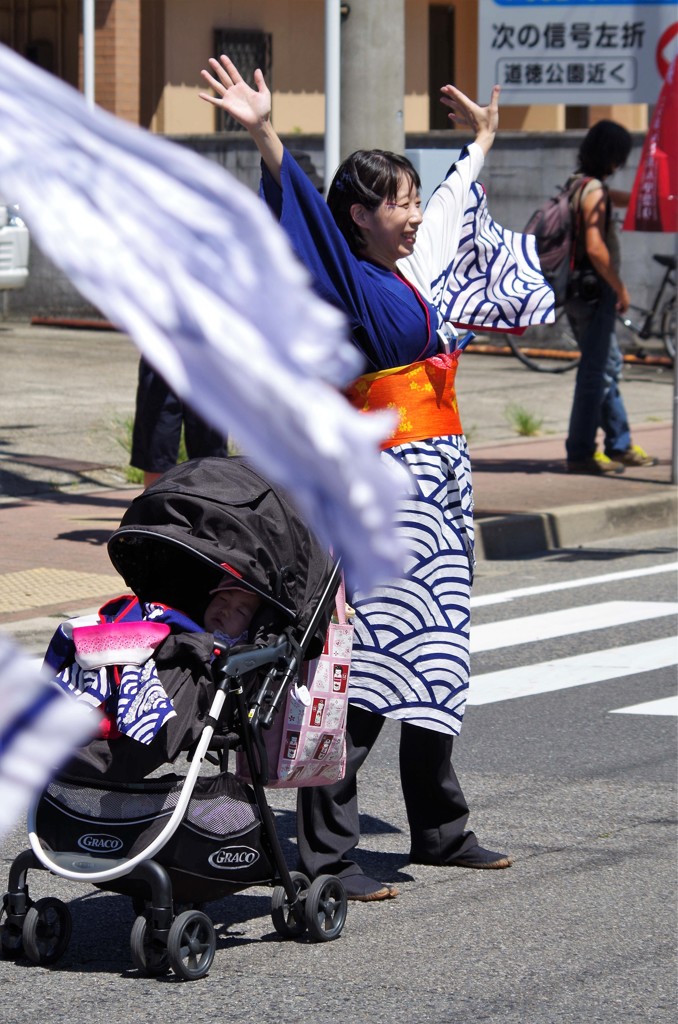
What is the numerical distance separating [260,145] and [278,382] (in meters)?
1.78

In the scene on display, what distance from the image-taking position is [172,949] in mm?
3619

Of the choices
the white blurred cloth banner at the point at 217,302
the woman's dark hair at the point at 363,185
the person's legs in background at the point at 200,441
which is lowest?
the person's legs in background at the point at 200,441

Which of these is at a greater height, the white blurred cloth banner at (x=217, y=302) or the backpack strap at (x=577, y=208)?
the backpack strap at (x=577, y=208)

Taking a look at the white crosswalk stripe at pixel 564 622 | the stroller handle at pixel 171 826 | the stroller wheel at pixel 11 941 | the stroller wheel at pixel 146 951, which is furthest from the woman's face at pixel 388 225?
the white crosswalk stripe at pixel 564 622

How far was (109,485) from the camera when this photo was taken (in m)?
10.9

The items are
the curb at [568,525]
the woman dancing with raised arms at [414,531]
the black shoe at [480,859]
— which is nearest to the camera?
the woman dancing with raised arms at [414,531]

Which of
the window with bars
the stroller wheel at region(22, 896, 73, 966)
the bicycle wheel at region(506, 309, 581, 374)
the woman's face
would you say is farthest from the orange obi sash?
the window with bars

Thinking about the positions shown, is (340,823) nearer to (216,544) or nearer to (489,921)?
(489,921)

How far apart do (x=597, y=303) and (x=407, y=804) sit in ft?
23.9

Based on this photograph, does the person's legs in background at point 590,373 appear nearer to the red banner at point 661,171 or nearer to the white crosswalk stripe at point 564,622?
the red banner at point 661,171

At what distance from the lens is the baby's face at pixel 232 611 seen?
385 centimetres

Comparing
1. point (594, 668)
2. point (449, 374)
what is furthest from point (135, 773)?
point (594, 668)

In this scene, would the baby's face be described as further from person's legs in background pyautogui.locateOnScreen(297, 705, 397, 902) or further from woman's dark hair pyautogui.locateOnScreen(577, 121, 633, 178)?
woman's dark hair pyautogui.locateOnScreen(577, 121, 633, 178)

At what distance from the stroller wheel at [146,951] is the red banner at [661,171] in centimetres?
821
